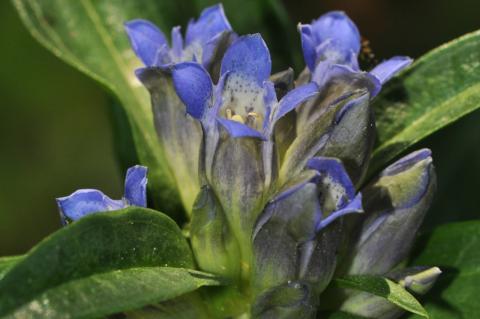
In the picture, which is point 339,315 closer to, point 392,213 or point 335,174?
point 392,213

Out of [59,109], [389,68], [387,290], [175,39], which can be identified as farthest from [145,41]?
[59,109]

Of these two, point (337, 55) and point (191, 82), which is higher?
point (191, 82)

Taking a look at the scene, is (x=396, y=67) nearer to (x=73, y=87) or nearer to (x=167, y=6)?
(x=167, y=6)

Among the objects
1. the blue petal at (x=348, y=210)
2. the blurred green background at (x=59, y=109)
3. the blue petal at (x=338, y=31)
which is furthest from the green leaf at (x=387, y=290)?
the blurred green background at (x=59, y=109)

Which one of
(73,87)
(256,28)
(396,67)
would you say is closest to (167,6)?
(256,28)

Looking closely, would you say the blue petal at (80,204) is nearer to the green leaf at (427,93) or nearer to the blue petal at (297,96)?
the blue petal at (297,96)

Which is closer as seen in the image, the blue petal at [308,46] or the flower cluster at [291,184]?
the flower cluster at [291,184]

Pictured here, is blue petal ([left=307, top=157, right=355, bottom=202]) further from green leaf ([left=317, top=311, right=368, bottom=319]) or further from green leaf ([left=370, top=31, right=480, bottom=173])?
green leaf ([left=370, top=31, right=480, bottom=173])
